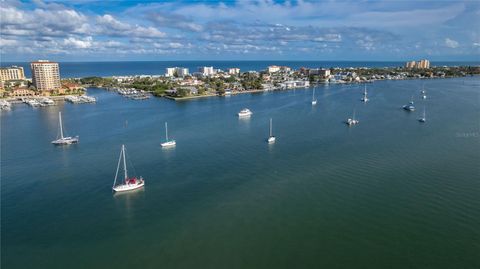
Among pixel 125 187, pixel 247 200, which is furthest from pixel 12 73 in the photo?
pixel 247 200

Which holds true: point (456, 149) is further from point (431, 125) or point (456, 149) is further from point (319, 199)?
point (319, 199)

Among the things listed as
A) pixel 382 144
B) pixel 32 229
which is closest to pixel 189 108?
pixel 382 144

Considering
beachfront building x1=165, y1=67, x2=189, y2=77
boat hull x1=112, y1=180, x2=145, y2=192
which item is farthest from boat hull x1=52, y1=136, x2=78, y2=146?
beachfront building x1=165, y1=67, x2=189, y2=77

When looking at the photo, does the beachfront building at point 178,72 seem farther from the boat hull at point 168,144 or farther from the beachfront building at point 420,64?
the beachfront building at point 420,64

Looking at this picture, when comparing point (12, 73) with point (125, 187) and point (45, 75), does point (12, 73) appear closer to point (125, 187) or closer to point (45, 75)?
point (45, 75)

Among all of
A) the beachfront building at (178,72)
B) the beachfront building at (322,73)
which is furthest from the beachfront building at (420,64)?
the beachfront building at (178,72)
